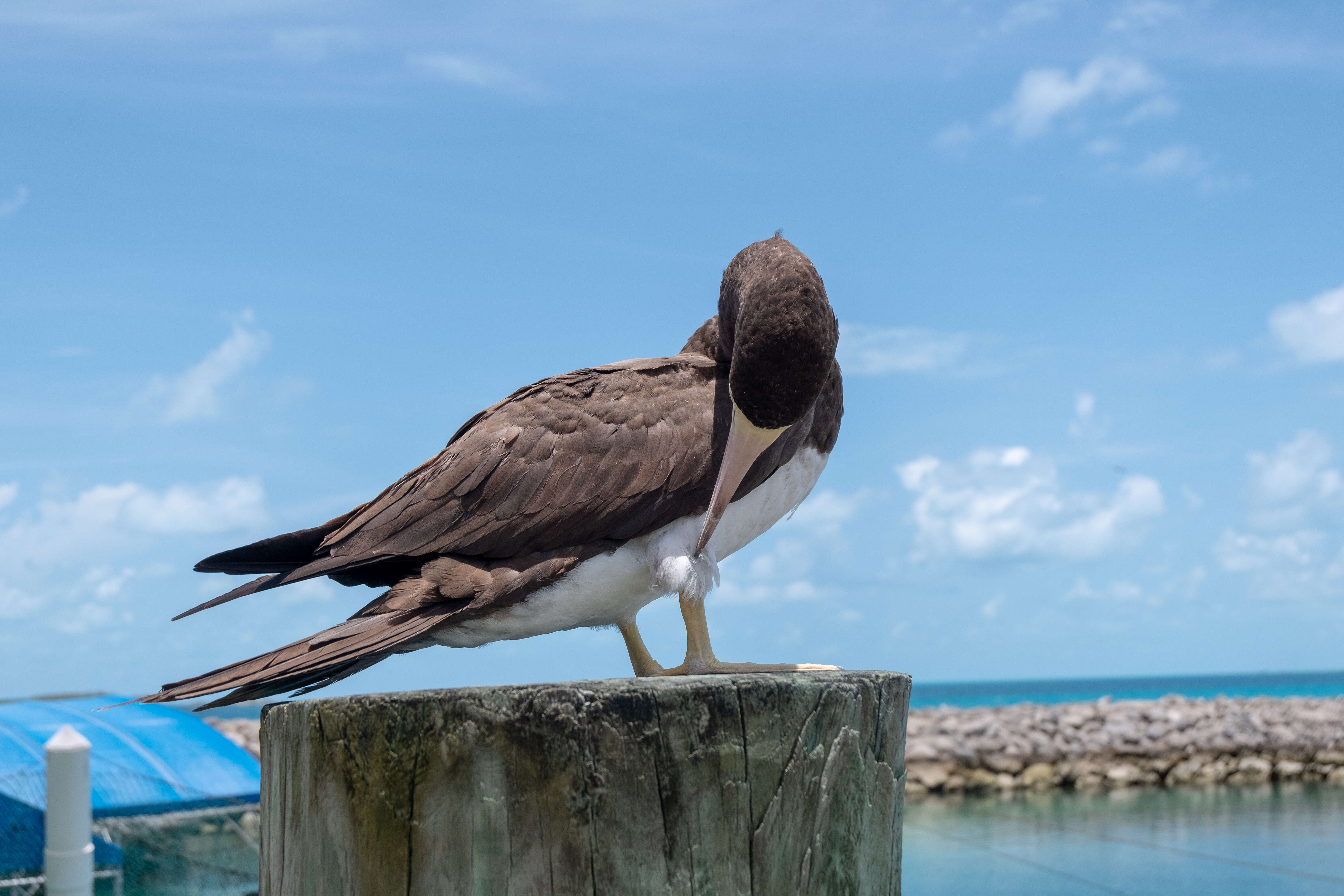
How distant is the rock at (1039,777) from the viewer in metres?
21.8

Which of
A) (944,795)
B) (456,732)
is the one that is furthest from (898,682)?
(944,795)

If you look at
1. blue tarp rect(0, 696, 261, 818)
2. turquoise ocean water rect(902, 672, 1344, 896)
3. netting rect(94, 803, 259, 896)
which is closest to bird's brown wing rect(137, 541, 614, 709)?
netting rect(94, 803, 259, 896)

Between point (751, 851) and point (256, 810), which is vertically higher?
point (751, 851)

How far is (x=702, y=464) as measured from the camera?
340cm

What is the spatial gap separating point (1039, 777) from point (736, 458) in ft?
68.6

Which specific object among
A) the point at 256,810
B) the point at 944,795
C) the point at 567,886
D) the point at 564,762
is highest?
the point at 564,762

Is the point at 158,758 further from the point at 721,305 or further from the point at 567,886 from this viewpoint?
the point at 567,886

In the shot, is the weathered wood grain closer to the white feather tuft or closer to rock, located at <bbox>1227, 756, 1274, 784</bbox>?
the white feather tuft

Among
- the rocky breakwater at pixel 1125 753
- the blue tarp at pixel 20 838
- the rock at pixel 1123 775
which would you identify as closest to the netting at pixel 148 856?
the blue tarp at pixel 20 838

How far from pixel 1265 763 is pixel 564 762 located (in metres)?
24.1

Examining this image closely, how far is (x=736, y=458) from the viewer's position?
326cm

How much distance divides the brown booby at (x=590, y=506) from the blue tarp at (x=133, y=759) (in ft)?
28.1

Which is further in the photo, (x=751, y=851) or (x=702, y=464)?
(x=702, y=464)

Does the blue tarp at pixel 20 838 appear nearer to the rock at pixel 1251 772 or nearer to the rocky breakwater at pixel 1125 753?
the rocky breakwater at pixel 1125 753
